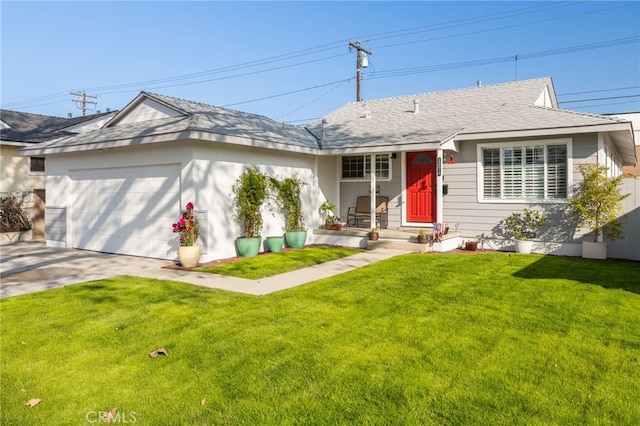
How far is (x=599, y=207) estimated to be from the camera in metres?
9.39

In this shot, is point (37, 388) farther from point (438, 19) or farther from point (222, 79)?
point (222, 79)

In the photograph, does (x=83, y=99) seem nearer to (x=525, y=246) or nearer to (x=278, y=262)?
(x=278, y=262)

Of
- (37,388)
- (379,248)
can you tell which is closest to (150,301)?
(37,388)

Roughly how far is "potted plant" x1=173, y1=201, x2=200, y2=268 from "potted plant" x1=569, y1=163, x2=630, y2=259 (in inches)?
342

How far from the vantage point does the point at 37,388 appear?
11.0ft

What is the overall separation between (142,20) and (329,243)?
32.4 ft

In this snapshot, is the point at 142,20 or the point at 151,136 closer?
the point at 151,136

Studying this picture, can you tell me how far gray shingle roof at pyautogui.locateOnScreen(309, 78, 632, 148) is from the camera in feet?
34.4

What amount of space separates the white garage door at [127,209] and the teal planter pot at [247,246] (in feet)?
5.05

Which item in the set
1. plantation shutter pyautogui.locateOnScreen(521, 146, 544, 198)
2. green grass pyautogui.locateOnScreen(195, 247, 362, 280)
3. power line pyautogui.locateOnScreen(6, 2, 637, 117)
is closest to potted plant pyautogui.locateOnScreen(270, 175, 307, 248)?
green grass pyautogui.locateOnScreen(195, 247, 362, 280)

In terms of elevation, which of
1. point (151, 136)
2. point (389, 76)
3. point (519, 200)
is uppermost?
point (389, 76)

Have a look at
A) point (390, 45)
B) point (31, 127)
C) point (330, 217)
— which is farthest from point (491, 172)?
point (31, 127)

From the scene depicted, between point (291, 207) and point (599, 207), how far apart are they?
7.51m

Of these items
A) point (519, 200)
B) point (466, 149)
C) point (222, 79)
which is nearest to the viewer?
point (519, 200)
